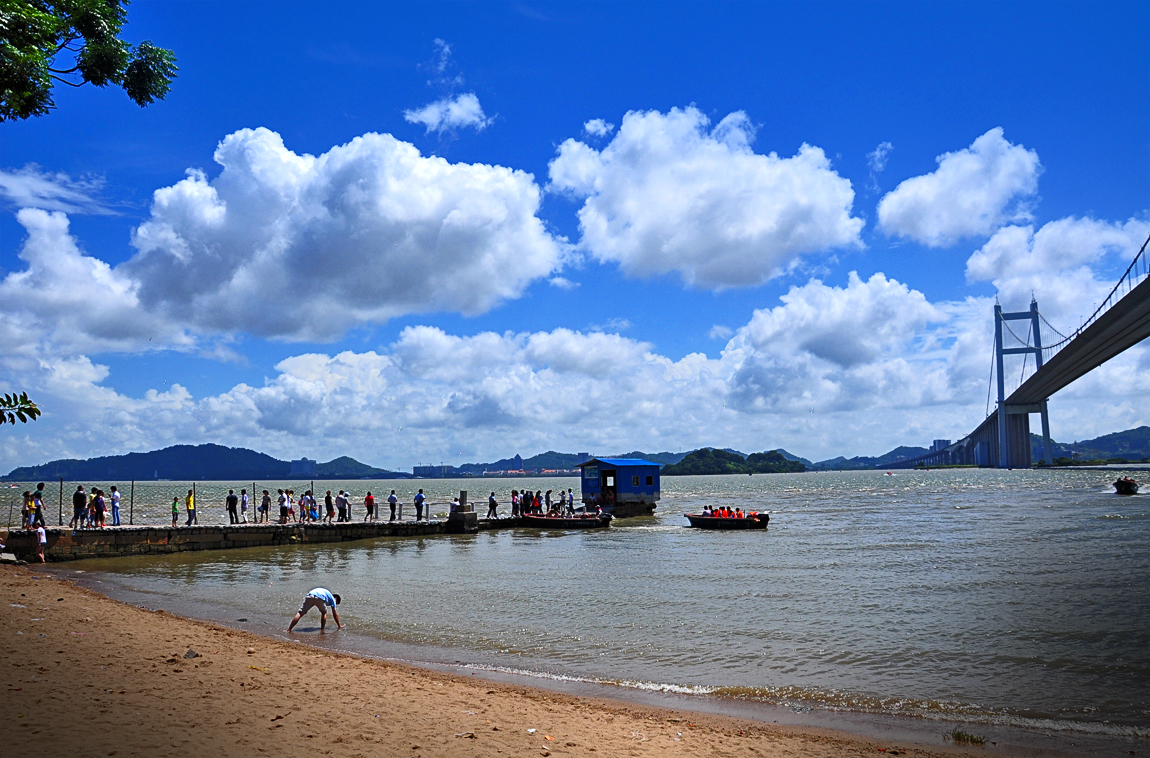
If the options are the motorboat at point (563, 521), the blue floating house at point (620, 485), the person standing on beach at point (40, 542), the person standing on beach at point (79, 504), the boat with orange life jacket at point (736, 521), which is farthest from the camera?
the blue floating house at point (620, 485)

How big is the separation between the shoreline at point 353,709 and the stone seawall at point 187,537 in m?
17.7

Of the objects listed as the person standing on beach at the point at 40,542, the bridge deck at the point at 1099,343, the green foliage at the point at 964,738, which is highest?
the bridge deck at the point at 1099,343

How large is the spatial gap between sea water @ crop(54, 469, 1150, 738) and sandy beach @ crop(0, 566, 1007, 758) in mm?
1968

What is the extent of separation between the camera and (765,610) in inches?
689

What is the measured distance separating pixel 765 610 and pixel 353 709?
1171 centimetres

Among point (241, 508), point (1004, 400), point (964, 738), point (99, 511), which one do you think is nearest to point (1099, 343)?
→ point (1004, 400)

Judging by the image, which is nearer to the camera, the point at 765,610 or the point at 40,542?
the point at 765,610

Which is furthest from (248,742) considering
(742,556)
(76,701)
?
(742,556)

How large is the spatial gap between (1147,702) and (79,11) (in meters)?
17.0

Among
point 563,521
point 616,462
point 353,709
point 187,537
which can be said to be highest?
point 616,462

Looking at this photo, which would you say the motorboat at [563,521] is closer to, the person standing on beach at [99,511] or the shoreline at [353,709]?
the person standing on beach at [99,511]

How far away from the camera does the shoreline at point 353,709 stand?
7372 mm

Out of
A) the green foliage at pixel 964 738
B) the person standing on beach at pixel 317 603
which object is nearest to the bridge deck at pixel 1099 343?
the green foliage at pixel 964 738

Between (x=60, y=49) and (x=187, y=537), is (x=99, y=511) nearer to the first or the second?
(x=187, y=537)
